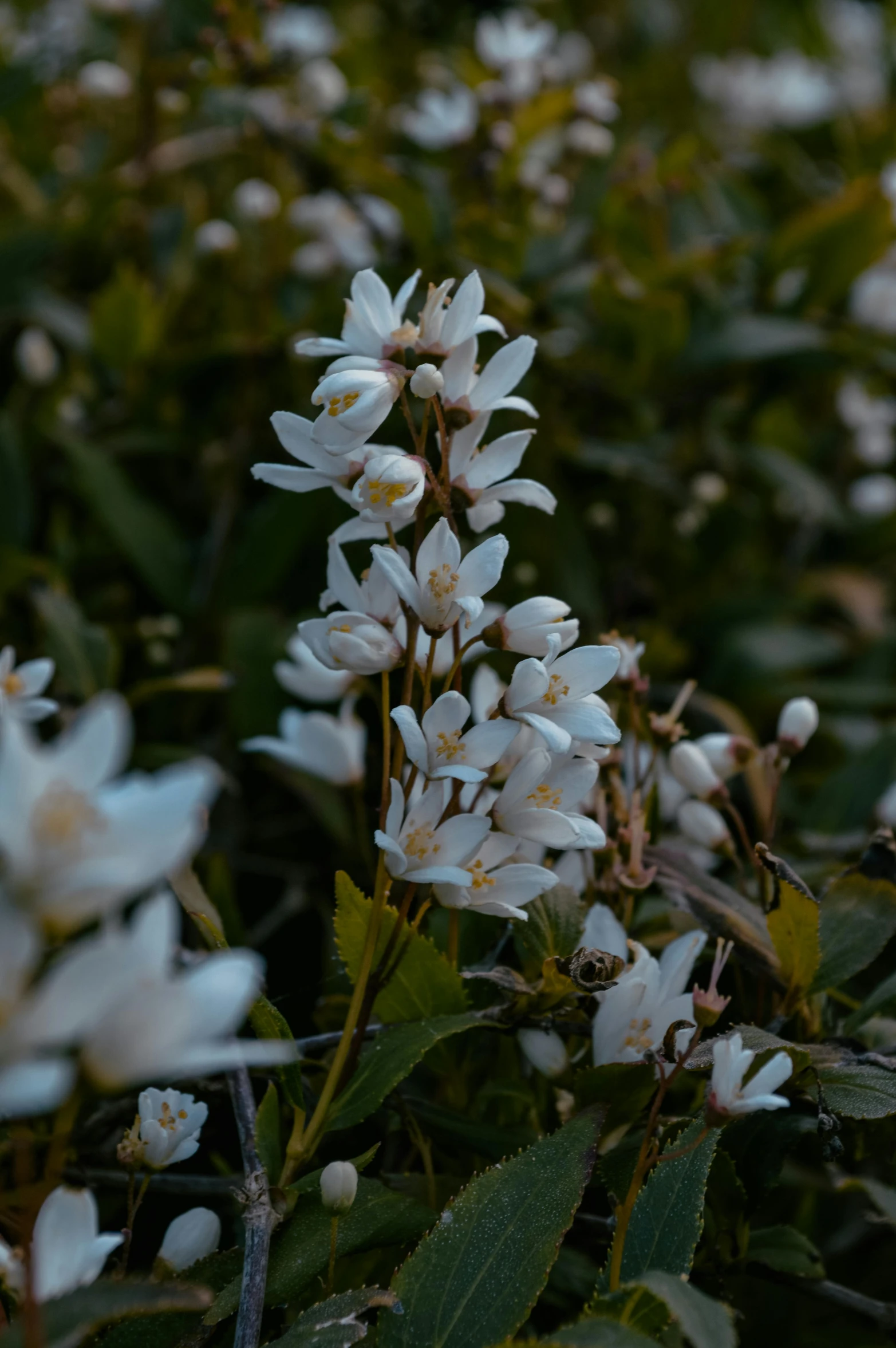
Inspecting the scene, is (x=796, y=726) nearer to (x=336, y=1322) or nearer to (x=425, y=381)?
(x=425, y=381)

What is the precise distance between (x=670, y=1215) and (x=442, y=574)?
1.18 feet

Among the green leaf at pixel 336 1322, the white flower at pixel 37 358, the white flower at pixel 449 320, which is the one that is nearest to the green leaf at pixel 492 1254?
the green leaf at pixel 336 1322

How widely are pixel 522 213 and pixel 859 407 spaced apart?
1.97 feet

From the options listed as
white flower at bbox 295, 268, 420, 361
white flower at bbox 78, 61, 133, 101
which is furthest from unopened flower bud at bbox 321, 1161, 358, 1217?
white flower at bbox 78, 61, 133, 101

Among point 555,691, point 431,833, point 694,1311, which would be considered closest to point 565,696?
point 555,691

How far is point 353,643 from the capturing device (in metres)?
0.67

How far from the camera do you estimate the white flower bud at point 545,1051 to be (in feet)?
2.50

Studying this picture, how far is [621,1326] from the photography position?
1.80 feet

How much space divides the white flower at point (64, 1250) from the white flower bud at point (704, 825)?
19.5 inches

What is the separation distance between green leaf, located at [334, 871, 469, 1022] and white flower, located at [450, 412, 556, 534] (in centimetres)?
24

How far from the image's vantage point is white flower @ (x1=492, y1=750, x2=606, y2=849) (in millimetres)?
668

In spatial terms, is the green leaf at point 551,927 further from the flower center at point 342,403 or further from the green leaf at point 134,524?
the green leaf at point 134,524

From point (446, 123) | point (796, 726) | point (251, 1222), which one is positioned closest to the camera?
point (251, 1222)

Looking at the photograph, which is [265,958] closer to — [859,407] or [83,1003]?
[83,1003]
